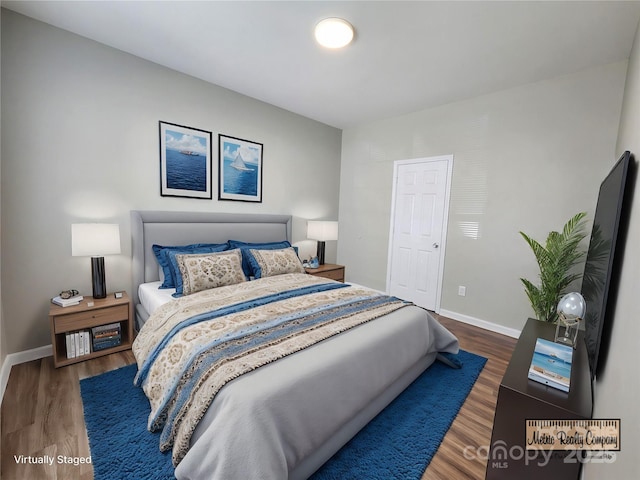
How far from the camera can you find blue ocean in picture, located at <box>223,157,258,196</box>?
3443 mm

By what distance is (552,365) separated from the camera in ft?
4.71

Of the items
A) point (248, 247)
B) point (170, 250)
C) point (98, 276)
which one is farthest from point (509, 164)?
point (98, 276)

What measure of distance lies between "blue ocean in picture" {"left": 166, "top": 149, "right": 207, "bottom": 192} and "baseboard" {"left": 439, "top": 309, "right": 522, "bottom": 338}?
134 inches

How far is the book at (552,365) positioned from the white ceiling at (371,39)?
217 cm

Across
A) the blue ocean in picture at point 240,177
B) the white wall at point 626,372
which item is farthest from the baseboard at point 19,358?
the white wall at point 626,372

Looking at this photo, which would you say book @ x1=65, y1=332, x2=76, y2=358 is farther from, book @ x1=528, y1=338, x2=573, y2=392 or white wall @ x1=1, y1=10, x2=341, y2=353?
book @ x1=528, y1=338, x2=573, y2=392

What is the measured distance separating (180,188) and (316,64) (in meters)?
1.89

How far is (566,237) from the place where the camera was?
274cm

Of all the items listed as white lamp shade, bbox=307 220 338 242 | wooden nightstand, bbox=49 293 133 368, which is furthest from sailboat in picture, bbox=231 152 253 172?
wooden nightstand, bbox=49 293 133 368

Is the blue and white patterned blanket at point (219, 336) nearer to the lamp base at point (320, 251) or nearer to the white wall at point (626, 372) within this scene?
the white wall at point (626, 372)

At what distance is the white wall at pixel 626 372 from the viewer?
2.48 feet

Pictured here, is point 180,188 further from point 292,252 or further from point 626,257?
point 626,257

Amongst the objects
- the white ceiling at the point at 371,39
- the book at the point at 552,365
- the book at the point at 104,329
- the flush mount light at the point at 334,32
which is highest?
the white ceiling at the point at 371,39

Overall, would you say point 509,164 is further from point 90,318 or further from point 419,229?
point 90,318
